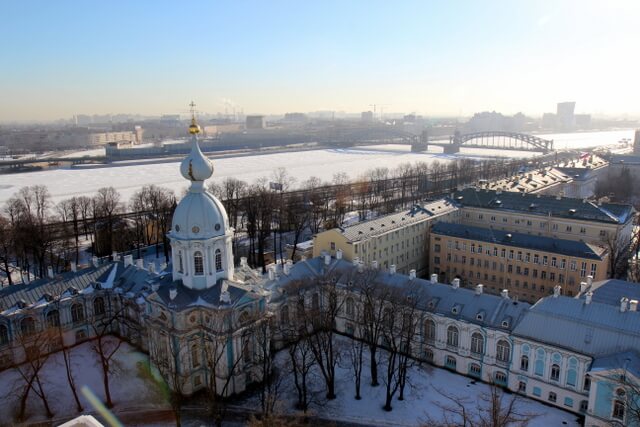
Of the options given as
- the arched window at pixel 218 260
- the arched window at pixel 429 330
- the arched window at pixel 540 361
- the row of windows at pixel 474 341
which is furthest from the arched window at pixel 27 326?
the arched window at pixel 540 361

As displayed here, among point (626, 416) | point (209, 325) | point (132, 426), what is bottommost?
point (132, 426)

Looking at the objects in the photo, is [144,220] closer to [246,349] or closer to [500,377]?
[246,349]

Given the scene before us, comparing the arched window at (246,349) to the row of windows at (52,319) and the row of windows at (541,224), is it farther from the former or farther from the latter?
the row of windows at (541,224)

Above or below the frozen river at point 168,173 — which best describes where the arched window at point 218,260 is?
above

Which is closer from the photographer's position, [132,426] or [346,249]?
[132,426]

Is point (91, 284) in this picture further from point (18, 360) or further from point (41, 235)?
point (41, 235)

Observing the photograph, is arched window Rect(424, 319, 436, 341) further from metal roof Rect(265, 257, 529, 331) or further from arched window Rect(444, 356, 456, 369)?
arched window Rect(444, 356, 456, 369)

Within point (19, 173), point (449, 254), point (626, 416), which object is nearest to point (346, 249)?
point (449, 254)

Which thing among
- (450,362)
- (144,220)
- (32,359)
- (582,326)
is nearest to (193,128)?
(32,359)
